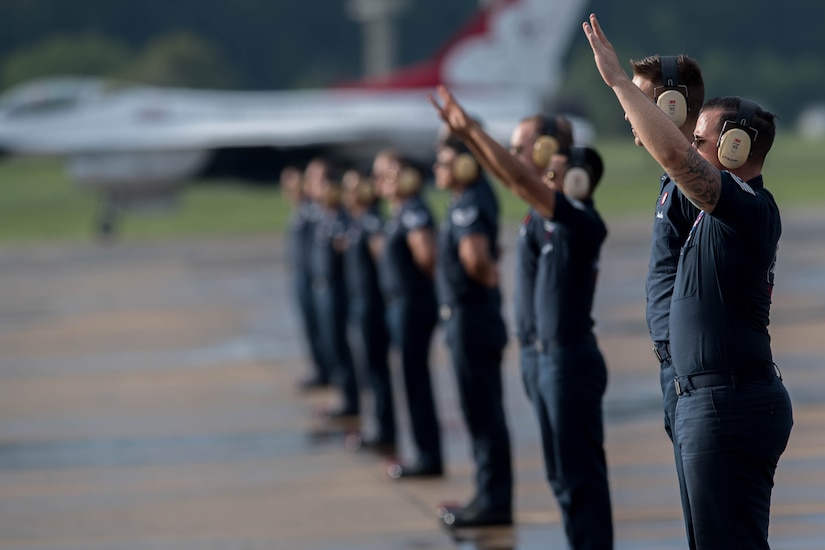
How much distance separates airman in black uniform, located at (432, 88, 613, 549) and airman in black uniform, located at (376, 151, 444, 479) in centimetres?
261

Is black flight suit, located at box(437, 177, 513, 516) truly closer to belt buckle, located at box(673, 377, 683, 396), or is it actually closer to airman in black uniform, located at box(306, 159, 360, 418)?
belt buckle, located at box(673, 377, 683, 396)

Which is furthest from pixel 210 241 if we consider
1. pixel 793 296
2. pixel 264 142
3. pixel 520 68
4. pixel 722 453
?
pixel 722 453

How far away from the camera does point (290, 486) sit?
348 inches

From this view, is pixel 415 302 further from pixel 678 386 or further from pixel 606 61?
pixel 606 61

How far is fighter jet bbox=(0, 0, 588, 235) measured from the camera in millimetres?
38281

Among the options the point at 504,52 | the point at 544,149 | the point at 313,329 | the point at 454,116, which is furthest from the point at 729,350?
the point at 504,52

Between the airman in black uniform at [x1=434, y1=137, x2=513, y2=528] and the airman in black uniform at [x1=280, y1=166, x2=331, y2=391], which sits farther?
Answer: the airman in black uniform at [x1=280, y1=166, x2=331, y2=391]

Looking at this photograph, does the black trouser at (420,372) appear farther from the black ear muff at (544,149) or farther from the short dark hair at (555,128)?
the black ear muff at (544,149)

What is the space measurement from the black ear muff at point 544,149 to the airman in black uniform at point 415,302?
2.63m

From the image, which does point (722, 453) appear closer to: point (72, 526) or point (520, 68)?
point (72, 526)

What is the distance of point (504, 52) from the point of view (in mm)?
42688

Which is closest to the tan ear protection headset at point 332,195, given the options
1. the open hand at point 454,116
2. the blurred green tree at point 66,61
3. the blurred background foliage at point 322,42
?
the open hand at point 454,116

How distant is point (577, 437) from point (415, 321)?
9.47 ft

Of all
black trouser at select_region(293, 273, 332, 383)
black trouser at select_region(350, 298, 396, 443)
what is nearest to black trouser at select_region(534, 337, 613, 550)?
black trouser at select_region(350, 298, 396, 443)
